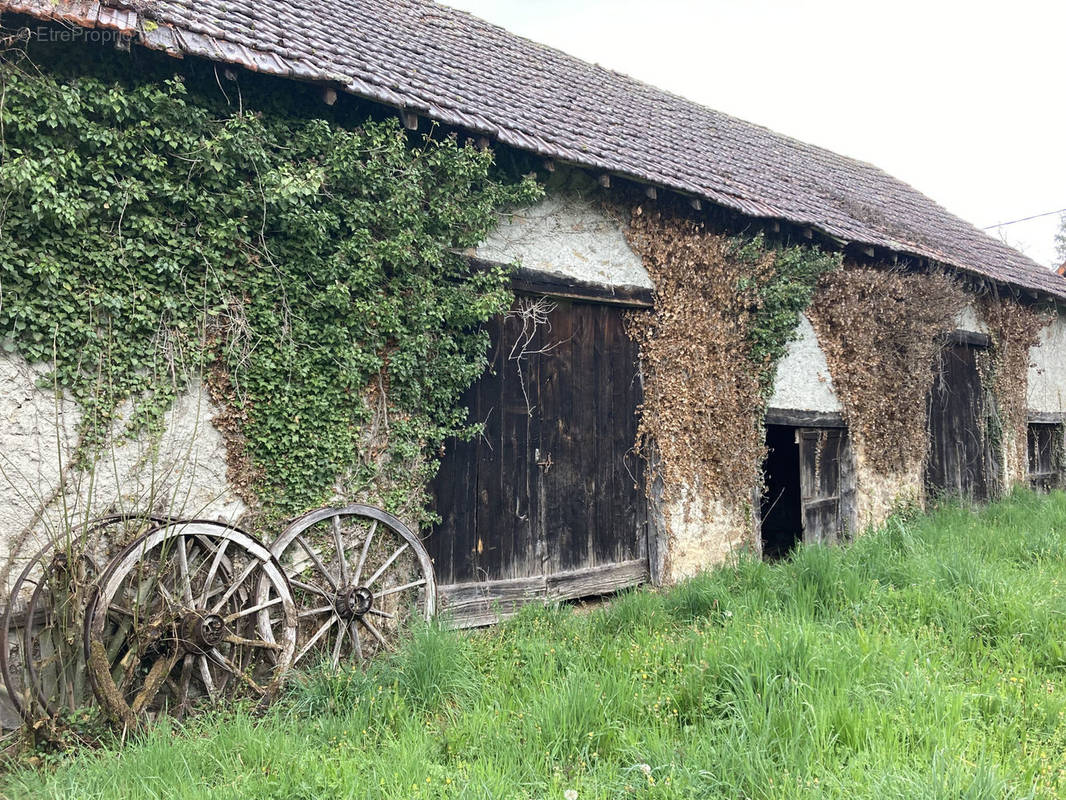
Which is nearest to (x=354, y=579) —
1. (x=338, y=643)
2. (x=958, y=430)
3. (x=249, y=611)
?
(x=338, y=643)

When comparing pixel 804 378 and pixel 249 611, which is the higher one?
pixel 804 378

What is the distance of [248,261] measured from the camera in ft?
13.2

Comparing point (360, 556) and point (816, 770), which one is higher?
point (360, 556)

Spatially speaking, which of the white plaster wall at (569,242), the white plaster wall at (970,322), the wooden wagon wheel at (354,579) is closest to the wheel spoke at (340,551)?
the wooden wagon wheel at (354,579)

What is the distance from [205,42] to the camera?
3811 millimetres

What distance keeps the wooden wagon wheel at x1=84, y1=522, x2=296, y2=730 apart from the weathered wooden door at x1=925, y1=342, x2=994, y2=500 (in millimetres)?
8001

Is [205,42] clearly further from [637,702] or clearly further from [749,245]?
[749,245]

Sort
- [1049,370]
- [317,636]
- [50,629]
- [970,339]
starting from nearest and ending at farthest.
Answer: [50,629] → [317,636] → [970,339] → [1049,370]

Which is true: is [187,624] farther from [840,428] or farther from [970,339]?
[970,339]

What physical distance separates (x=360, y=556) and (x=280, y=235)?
210cm

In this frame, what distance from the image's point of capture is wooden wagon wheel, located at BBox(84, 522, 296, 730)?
3277 millimetres

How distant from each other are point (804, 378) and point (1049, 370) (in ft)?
20.7

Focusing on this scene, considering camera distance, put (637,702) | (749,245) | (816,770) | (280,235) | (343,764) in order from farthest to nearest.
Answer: (749,245) < (280,235) < (637,702) < (343,764) < (816,770)

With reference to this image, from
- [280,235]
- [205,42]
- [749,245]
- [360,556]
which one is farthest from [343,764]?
[749,245]
